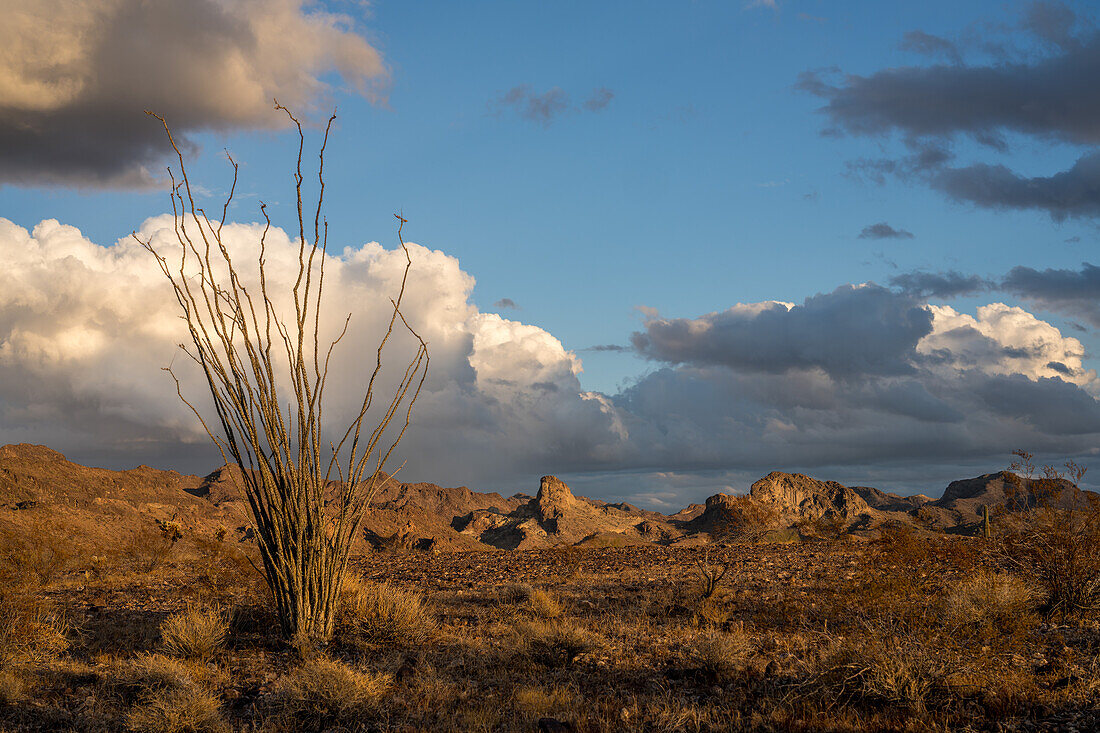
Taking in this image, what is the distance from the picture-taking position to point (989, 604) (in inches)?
363

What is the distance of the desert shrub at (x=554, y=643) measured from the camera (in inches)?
317

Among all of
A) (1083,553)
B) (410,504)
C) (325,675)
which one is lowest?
(410,504)

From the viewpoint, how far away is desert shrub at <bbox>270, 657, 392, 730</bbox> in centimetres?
647

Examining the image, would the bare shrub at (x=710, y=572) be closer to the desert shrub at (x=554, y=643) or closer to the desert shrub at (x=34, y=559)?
the desert shrub at (x=554, y=643)

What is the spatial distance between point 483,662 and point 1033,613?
7.48 meters

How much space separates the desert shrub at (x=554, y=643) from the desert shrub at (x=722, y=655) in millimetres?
1273

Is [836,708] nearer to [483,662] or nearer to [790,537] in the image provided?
[483,662]

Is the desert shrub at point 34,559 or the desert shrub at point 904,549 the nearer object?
the desert shrub at point 904,549

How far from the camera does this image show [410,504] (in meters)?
79.9

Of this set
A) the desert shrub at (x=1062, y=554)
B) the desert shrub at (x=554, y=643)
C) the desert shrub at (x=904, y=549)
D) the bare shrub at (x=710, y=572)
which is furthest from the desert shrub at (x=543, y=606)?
the desert shrub at (x=1062, y=554)

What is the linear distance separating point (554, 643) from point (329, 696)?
271 cm

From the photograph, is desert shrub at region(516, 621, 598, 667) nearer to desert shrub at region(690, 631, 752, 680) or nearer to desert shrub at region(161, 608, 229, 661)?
desert shrub at region(690, 631, 752, 680)

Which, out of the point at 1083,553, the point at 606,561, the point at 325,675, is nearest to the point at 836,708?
the point at 325,675

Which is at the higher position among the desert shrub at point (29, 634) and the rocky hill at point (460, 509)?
the desert shrub at point (29, 634)
